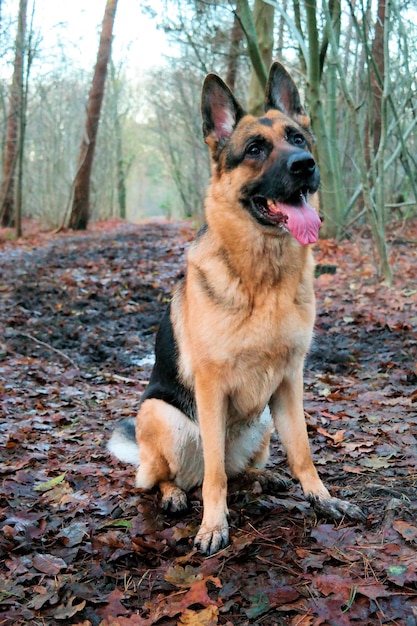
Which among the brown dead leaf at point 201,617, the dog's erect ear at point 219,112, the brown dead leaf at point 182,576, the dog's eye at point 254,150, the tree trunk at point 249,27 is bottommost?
the brown dead leaf at point 182,576

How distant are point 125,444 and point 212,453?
110cm

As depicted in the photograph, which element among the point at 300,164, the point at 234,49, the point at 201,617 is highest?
the point at 234,49

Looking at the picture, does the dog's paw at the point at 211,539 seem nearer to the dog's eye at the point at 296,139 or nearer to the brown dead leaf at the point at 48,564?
the brown dead leaf at the point at 48,564

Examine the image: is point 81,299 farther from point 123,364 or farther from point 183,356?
point 183,356

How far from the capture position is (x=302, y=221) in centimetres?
284

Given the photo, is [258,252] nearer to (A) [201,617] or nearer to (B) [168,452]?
(B) [168,452]

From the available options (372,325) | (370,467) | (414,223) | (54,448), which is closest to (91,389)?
(54,448)

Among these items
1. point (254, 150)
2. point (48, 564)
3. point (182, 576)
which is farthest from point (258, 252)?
point (48, 564)

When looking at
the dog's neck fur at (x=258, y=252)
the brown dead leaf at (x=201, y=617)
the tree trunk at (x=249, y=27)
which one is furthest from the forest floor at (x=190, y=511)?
the tree trunk at (x=249, y=27)

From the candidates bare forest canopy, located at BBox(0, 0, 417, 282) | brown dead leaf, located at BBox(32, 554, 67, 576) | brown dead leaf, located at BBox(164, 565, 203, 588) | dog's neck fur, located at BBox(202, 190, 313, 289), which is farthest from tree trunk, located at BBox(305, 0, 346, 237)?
brown dead leaf, located at BBox(32, 554, 67, 576)

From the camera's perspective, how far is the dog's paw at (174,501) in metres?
3.26

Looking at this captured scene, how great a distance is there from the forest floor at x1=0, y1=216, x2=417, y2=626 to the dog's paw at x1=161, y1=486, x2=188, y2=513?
0.05 m

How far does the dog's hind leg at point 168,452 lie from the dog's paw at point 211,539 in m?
0.42

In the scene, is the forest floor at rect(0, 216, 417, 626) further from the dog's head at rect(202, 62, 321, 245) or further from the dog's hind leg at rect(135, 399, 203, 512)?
the dog's head at rect(202, 62, 321, 245)
